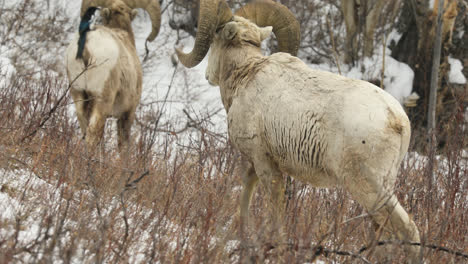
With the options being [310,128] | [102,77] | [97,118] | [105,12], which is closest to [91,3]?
[105,12]

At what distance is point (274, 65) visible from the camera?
4234mm

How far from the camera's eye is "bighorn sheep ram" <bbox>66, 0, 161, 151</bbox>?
6.28m

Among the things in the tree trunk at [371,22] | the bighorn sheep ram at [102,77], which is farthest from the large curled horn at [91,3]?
the tree trunk at [371,22]

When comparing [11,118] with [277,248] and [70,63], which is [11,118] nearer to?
[70,63]

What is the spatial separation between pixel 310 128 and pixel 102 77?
3522 mm

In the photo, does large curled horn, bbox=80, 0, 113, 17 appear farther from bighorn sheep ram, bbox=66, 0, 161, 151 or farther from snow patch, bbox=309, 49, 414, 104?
snow patch, bbox=309, 49, 414, 104

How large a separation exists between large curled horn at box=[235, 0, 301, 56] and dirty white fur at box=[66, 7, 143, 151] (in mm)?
1802

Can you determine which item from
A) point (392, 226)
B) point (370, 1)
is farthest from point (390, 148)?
point (370, 1)

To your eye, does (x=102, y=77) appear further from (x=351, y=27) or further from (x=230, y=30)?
(x=351, y=27)

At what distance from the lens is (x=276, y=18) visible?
5.09 metres

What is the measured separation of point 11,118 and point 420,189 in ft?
12.5

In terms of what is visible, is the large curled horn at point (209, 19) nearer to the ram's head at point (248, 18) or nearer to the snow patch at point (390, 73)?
the ram's head at point (248, 18)

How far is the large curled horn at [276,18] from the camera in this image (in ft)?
16.5

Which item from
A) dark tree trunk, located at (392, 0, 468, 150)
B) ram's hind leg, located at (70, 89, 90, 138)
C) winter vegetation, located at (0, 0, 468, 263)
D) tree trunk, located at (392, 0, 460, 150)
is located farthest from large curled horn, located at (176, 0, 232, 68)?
dark tree trunk, located at (392, 0, 468, 150)
